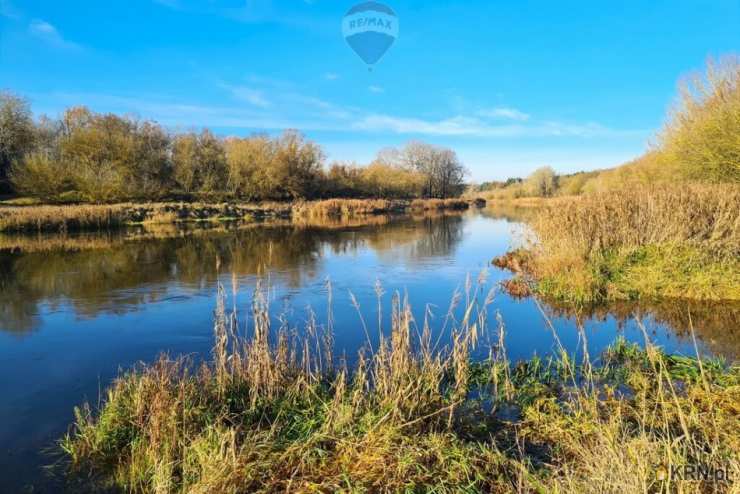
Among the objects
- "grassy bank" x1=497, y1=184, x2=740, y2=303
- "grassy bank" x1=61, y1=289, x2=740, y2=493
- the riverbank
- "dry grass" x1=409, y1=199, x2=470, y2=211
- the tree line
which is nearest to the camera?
"grassy bank" x1=61, y1=289, x2=740, y2=493

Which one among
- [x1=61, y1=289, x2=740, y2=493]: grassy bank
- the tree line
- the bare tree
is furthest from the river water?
the bare tree

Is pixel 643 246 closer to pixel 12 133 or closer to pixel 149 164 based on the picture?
pixel 149 164

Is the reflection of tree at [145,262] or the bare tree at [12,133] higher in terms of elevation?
the bare tree at [12,133]

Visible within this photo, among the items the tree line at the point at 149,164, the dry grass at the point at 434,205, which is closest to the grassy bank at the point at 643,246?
the tree line at the point at 149,164

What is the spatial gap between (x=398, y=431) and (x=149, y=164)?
4804 centimetres

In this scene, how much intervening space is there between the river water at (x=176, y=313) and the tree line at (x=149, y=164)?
934 inches

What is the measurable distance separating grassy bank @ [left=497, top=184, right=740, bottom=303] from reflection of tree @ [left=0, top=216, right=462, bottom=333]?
20.0 ft

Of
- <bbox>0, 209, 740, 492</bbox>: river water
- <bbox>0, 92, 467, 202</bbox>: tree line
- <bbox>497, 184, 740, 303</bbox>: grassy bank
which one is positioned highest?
<bbox>0, 92, 467, 202</bbox>: tree line

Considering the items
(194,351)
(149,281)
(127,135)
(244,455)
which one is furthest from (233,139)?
(244,455)

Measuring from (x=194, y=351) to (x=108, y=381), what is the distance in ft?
4.09

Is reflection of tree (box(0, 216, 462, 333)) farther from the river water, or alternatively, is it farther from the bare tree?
the bare tree

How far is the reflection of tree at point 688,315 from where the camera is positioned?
713cm

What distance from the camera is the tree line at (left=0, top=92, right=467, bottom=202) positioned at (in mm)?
38719

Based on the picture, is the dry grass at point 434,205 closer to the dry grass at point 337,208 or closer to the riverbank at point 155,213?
the riverbank at point 155,213
